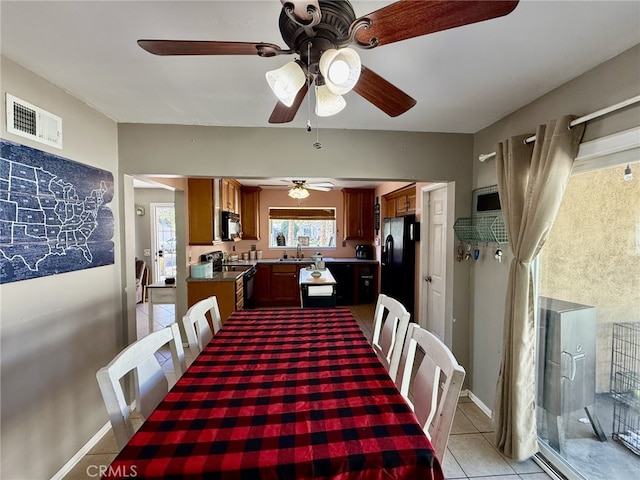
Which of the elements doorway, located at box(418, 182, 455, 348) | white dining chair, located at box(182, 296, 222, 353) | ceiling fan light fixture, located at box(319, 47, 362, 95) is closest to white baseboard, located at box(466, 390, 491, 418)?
doorway, located at box(418, 182, 455, 348)

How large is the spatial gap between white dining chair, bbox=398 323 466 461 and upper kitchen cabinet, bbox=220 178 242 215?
10.9 ft

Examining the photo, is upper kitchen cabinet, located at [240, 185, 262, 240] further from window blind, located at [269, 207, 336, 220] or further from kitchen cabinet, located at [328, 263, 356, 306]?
kitchen cabinet, located at [328, 263, 356, 306]

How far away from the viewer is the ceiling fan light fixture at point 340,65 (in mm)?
909

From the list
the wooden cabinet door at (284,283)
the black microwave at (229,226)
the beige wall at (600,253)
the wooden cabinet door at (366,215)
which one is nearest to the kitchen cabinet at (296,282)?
the wooden cabinet door at (284,283)

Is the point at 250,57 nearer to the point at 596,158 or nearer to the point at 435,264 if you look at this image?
the point at 596,158

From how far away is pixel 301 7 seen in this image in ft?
2.58

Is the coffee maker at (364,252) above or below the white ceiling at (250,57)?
below

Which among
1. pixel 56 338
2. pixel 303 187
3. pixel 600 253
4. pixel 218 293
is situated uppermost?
pixel 303 187

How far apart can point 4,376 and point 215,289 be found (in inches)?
84.7

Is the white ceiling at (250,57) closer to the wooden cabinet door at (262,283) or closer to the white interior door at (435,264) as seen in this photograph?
the white interior door at (435,264)

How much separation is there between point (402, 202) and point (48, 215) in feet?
13.2

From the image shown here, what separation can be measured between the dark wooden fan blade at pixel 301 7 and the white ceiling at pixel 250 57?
0.44m

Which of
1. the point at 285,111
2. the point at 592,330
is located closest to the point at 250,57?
the point at 285,111

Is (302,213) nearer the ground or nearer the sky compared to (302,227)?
nearer the sky
